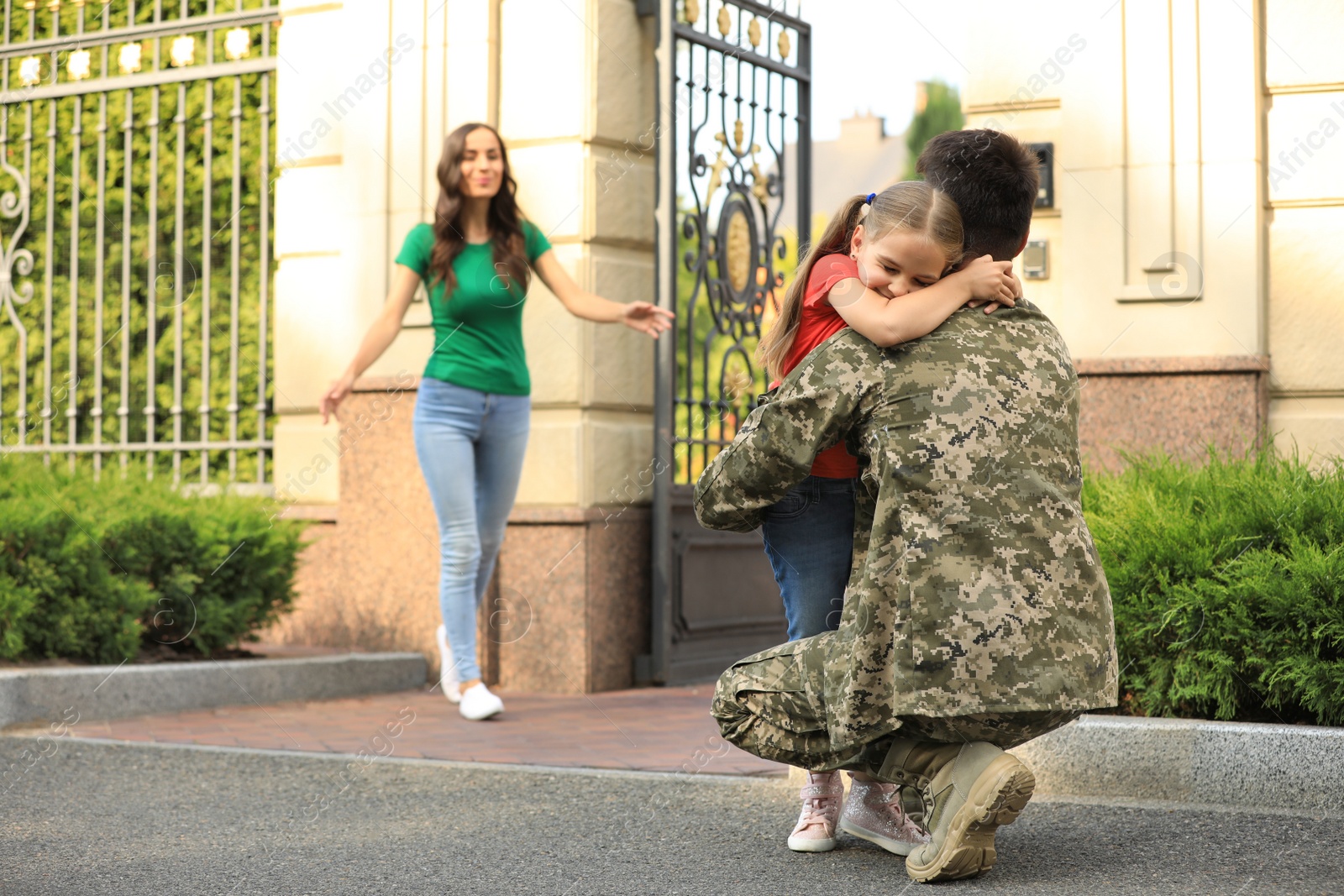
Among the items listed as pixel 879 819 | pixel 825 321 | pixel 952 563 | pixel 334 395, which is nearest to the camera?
pixel 952 563

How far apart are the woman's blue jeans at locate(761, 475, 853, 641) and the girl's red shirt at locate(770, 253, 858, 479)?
Answer: 0.04m

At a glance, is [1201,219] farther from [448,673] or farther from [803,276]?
[448,673]

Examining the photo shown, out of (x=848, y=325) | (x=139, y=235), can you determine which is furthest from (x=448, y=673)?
(x=139, y=235)

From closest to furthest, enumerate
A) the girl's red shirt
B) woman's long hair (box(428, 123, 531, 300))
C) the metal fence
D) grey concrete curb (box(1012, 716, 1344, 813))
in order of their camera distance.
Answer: the girl's red shirt → grey concrete curb (box(1012, 716, 1344, 813)) → woman's long hair (box(428, 123, 531, 300)) → the metal fence

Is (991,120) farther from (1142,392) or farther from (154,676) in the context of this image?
(154,676)

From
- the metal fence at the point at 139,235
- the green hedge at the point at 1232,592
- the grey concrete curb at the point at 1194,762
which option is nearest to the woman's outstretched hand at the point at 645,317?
the green hedge at the point at 1232,592

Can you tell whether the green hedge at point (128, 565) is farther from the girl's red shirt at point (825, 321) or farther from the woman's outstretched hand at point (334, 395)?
the girl's red shirt at point (825, 321)

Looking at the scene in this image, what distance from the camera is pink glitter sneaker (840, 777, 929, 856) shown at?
11.4 ft

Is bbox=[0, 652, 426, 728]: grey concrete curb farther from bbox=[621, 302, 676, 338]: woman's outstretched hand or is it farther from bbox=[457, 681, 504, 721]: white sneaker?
bbox=[621, 302, 676, 338]: woman's outstretched hand

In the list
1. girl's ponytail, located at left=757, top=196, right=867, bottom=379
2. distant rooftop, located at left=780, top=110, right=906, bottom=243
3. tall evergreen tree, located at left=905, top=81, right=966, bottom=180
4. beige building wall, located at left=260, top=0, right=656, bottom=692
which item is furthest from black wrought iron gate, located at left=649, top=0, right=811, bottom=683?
distant rooftop, located at left=780, top=110, right=906, bottom=243

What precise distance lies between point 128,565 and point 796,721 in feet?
12.4

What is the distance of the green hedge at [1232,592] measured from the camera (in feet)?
12.9

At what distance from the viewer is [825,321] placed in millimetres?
3375

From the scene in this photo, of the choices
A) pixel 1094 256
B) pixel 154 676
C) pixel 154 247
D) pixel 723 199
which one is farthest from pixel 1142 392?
pixel 154 247
